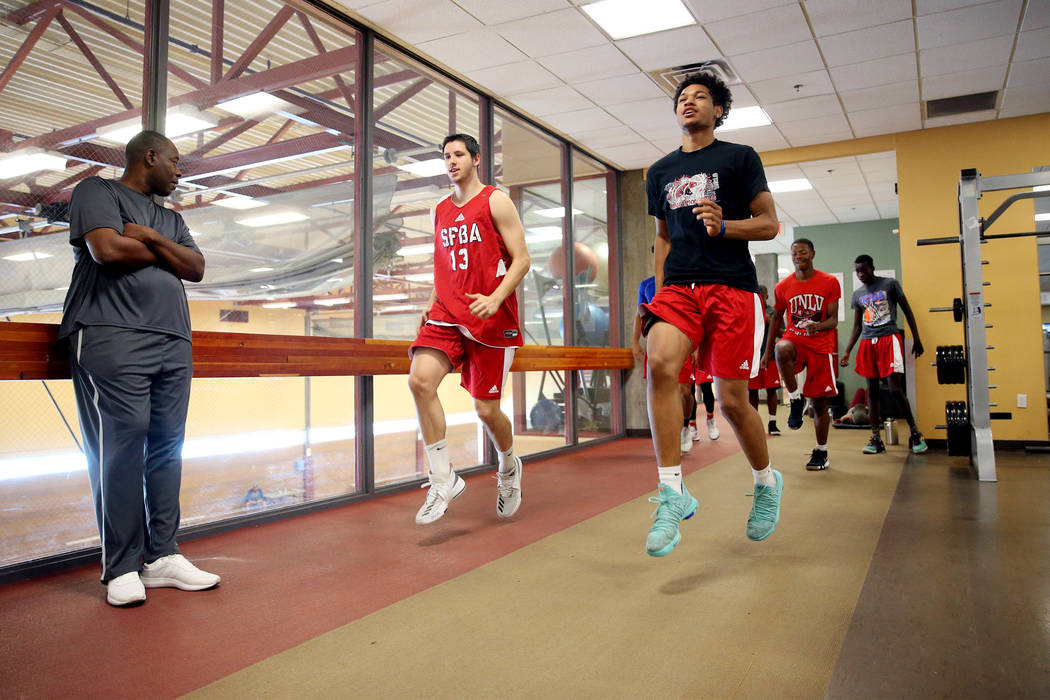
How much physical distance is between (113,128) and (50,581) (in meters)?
1.79

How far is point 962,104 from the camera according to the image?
6086 millimetres

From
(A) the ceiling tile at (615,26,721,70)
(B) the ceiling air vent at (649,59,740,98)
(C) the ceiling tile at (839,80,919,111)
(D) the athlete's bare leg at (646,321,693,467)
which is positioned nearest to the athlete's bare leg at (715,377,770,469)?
(D) the athlete's bare leg at (646,321,693,467)

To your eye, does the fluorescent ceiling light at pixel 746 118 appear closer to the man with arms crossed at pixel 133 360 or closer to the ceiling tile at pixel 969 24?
the ceiling tile at pixel 969 24

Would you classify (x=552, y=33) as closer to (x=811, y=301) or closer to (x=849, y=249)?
(x=811, y=301)

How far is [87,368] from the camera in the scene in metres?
2.21

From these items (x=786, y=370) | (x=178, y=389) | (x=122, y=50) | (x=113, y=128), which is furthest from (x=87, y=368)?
(x=786, y=370)

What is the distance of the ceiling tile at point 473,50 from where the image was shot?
4648 millimetres

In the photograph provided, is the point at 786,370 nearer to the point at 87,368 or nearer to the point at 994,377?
the point at 994,377

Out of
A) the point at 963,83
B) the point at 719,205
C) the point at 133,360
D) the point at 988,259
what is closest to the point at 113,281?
the point at 133,360

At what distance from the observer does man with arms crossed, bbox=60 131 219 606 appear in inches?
86.7

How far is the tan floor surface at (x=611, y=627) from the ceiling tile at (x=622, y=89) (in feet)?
12.2

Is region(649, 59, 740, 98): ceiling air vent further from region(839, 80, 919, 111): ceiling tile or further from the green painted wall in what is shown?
the green painted wall

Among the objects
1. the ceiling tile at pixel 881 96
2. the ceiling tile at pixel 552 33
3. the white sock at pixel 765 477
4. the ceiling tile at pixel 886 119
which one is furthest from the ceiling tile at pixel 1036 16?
the white sock at pixel 765 477

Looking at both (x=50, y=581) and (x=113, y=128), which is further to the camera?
(x=113, y=128)
